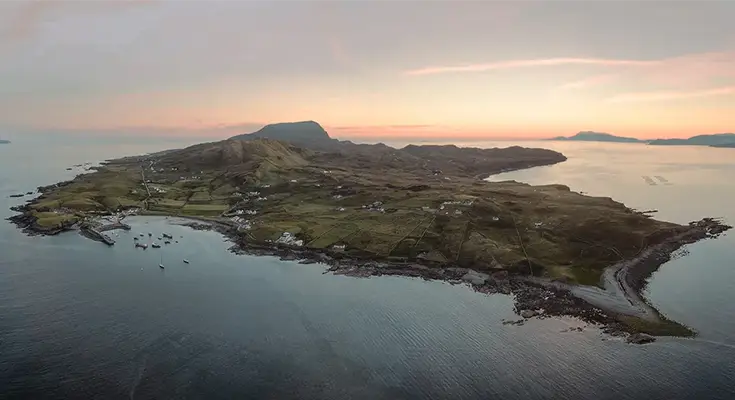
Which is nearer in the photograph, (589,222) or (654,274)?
(654,274)

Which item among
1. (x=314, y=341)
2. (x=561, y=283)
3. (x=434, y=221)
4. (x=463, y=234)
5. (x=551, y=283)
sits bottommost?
(x=314, y=341)

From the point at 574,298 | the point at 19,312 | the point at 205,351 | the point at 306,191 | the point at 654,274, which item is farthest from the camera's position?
the point at 306,191

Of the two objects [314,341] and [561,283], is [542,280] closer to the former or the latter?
[561,283]

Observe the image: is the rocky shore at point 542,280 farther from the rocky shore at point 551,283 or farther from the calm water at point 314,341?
the calm water at point 314,341

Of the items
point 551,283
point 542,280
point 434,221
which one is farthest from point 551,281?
point 434,221

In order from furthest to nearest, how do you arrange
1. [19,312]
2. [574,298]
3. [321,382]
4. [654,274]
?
1. [654,274]
2. [574,298]
3. [19,312]
4. [321,382]

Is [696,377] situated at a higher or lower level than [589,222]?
lower

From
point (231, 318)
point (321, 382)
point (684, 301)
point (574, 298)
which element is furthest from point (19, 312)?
point (684, 301)

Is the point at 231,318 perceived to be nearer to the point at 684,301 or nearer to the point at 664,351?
the point at 664,351
